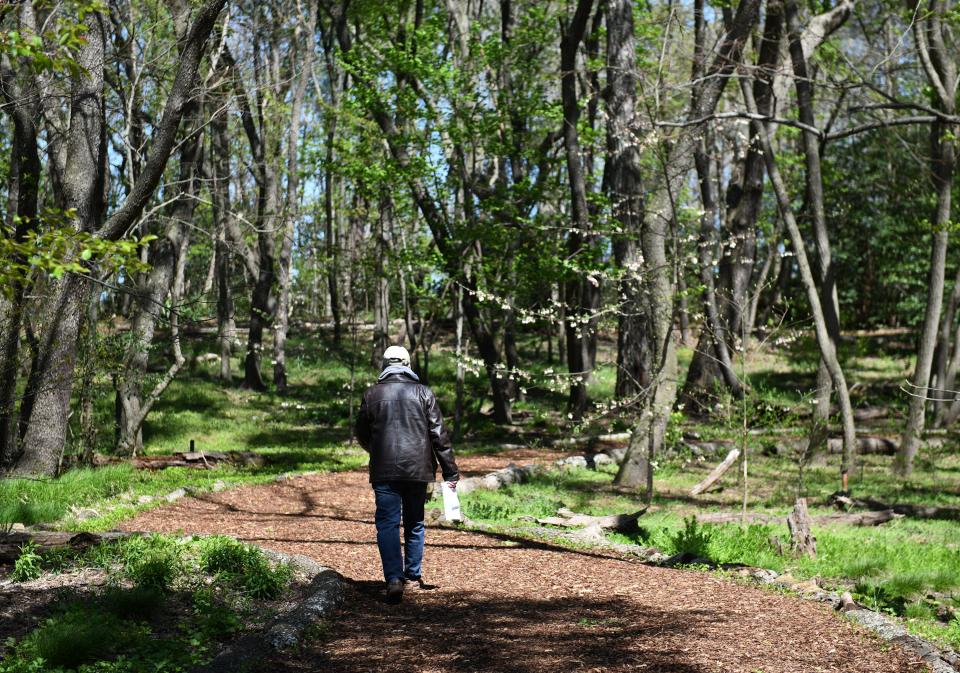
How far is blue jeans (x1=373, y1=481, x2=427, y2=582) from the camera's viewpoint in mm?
6762

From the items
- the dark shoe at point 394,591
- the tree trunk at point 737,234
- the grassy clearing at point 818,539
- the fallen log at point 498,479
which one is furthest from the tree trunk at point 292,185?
the dark shoe at point 394,591

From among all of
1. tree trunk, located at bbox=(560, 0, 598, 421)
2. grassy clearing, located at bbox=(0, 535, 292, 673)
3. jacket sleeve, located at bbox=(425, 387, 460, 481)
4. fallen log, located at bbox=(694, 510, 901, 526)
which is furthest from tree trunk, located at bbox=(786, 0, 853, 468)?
grassy clearing, located at bbox=(0, 535, 292, 673)

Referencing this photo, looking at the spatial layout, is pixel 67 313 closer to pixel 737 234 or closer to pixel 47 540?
pixel 47 540

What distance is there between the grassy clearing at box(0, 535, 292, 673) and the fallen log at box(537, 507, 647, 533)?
3872mm

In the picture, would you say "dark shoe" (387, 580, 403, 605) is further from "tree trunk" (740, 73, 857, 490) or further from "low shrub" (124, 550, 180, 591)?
"tree trunk" (740, 73, 857, 490)

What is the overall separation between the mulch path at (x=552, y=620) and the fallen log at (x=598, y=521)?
2.98ft

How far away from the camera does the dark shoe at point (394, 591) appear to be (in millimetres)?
6684

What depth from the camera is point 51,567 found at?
6.50 meters

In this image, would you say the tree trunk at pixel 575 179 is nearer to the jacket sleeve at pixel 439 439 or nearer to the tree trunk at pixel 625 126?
the tree trunk at pixel 625 126

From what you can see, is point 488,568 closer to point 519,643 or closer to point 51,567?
point 519,643

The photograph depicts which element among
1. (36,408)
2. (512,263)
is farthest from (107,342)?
(512,263)

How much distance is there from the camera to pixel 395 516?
6777 mm

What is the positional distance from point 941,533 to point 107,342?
35.9 feet

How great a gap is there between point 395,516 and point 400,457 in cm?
45
